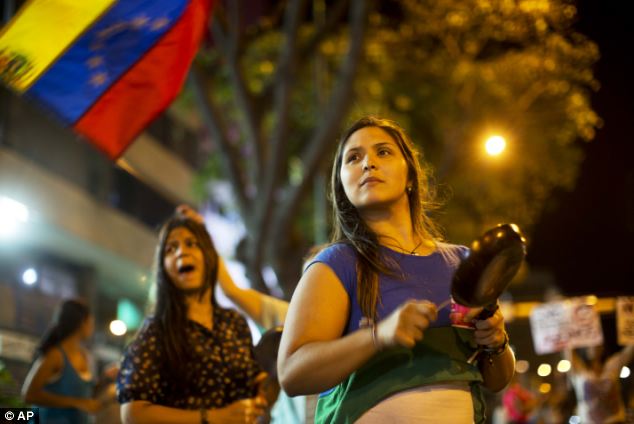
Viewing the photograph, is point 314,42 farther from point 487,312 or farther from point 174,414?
point 487,312

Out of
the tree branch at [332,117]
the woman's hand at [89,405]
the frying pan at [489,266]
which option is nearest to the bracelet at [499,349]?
Result: the frying pan at [489,266]

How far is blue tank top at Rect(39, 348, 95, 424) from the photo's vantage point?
7332mm

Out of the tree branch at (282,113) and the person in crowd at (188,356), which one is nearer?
the person in crowd at (188,356)

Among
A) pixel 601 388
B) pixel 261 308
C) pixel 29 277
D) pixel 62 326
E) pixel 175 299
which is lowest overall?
pixel 175 299

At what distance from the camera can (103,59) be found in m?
6.39

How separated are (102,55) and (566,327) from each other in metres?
6.74

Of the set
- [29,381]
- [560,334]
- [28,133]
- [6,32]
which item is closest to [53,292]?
[28,133]

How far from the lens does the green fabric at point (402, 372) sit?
307 centimetres

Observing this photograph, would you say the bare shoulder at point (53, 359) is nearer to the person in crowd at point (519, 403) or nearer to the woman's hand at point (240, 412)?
the woman's hand at point (240, 412)

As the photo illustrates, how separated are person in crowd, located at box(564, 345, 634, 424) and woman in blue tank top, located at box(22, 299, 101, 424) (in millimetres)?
5193

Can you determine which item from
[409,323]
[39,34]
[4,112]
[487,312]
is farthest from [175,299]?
[4,112]

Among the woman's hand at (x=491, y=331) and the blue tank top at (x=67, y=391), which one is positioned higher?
the blue tank top at (x=67, y=391)

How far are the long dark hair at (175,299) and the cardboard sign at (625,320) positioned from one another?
245 inches

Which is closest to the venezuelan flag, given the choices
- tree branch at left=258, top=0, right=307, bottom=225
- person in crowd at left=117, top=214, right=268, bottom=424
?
person in crowd at left=117, top=214, right=268, bottom=424
